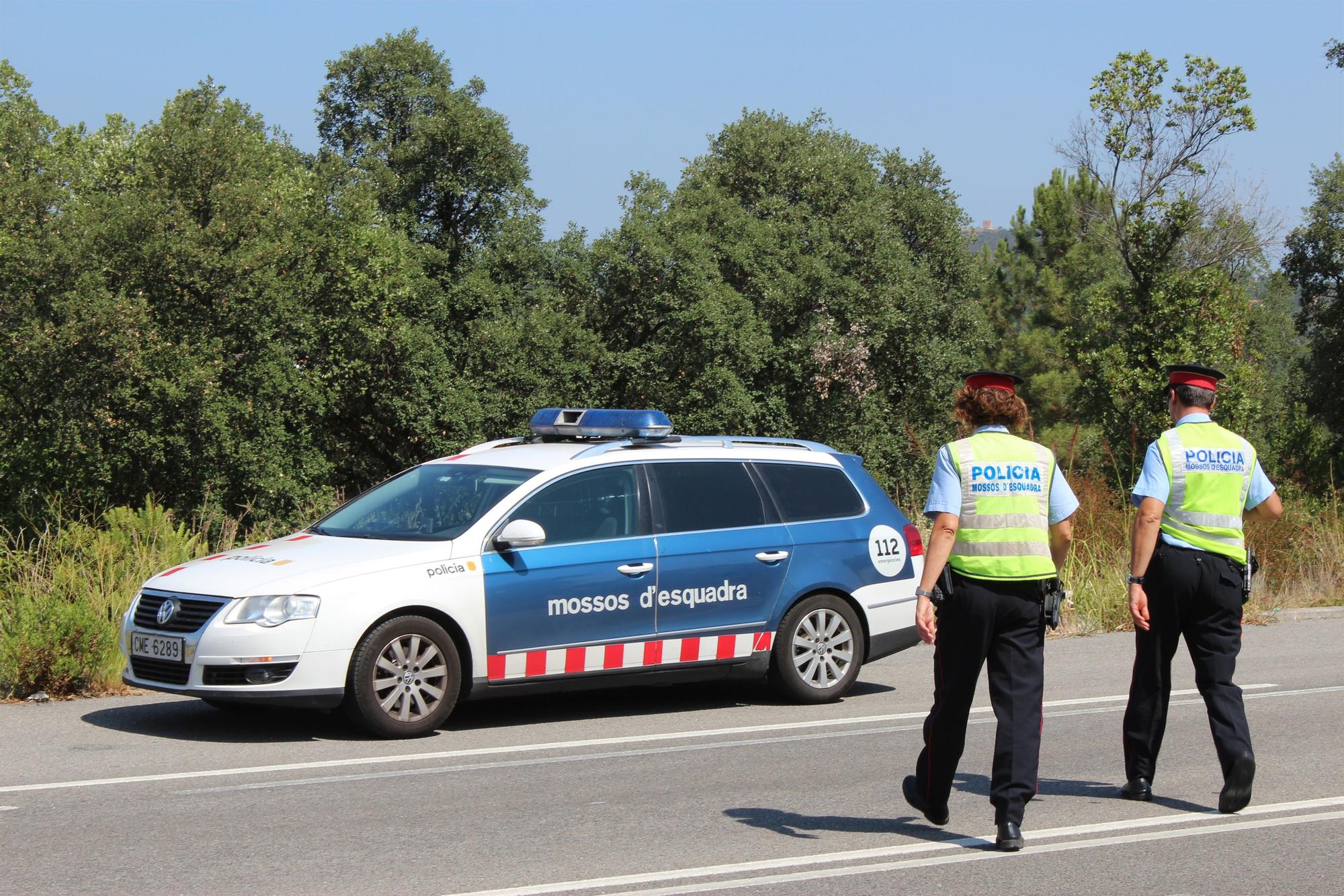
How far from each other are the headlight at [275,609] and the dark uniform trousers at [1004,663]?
350 centimetres

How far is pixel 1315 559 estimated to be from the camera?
14875 millimetres

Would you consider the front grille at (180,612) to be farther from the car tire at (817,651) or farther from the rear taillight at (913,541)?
the rear taillight at (913,541)

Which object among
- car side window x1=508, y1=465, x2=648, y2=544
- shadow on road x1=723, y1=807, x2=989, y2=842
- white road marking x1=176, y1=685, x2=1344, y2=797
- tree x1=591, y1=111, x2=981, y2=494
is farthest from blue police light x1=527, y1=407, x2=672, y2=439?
tree x1=591, y1=111, x2=981, y2=494

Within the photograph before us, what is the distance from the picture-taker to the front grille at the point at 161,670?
7.51m

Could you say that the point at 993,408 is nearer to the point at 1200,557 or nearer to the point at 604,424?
the point at 1200,557

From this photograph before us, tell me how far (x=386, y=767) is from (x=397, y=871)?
6.24 ft

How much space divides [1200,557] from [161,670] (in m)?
5.31

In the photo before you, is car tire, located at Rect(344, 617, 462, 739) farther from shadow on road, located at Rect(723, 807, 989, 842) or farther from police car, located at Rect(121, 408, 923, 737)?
shadow on road, located at Rect(723, 807, 989, 842)

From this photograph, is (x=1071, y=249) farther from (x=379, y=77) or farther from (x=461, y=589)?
(x=461, y=589)

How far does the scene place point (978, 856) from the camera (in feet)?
18.0

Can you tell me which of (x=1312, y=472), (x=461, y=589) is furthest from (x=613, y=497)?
(x=1312, y=472)

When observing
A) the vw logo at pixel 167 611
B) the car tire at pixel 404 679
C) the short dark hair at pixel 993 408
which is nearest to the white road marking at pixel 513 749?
the car tire at pixel 404 679

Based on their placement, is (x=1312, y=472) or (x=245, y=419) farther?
(x=245, y=419)

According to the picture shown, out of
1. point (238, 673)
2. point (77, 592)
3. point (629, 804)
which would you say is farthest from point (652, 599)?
point (77, 592)
